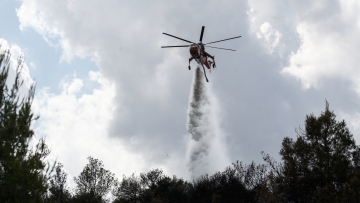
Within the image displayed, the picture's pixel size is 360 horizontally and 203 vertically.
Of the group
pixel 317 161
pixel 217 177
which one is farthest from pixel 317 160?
pixel 217 177

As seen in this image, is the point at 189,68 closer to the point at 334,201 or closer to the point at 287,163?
the point at 287,163

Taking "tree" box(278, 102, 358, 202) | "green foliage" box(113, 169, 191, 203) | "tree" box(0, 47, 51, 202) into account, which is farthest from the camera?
"green foliage" box(113, 169, 191, 203)

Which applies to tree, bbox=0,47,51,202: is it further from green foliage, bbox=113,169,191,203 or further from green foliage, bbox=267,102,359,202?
green foliage, bbox=113,169,191,203

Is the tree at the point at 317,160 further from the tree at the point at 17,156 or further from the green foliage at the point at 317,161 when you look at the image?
the tree at the point at 17,156

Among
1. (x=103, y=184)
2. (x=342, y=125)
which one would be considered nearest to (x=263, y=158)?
(x=342, y=125)

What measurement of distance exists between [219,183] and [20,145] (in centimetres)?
4729

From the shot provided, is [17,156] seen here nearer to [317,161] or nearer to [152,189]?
[317,161]

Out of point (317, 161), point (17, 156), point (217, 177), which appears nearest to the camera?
point (17, 156)

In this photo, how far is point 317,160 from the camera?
121 feet

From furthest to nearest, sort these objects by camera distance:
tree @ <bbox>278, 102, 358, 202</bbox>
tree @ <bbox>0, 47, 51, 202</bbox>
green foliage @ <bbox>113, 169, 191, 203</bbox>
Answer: green foliage @ <bbox>113, 169, 191, 203</bbox>
tree @ <bbox>278, 102, 358, 202</bbox>
tree @ <bbox>0, 47, 51, 202</bbox>

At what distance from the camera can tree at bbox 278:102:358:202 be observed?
35656 millimetres

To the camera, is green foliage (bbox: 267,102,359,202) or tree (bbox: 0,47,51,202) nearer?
tree (bbox: 0,47,51,202)

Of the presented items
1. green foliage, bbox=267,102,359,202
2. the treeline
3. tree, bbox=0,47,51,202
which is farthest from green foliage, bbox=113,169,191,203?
tree, bbox=0,47,51,202

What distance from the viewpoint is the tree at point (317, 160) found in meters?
35.7
